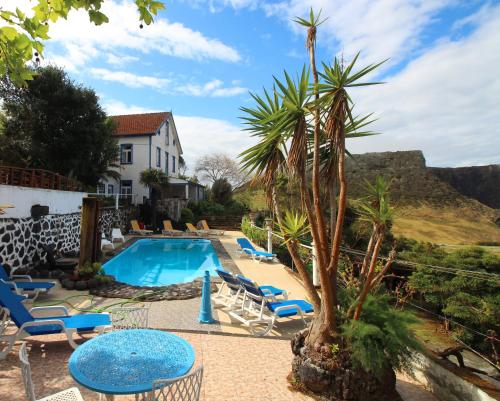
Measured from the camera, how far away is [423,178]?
20.0 metres

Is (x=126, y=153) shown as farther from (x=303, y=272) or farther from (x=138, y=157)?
(x=303, y=272)

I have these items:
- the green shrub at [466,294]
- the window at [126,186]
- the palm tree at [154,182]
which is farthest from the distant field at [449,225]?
the window at [126,186]

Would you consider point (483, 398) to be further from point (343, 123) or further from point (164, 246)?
point (164, 246)

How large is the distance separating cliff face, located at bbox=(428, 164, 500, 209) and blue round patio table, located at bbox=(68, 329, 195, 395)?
23881 millimetres

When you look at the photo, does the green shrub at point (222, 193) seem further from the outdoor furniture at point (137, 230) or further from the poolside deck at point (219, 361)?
the poolside deck at point (219, 361)

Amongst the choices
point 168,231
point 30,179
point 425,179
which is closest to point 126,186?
point 168,231

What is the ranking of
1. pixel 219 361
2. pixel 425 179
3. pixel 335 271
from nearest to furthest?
pixel 335 271
pixel 219 361
pixel 425 179

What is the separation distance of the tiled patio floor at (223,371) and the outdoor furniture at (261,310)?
1.14 ft

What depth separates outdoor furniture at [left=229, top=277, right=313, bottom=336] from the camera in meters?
5.46

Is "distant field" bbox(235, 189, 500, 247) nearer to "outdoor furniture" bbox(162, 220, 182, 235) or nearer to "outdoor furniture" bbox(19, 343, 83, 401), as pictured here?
"outdoor furniture" bbox(19, 343, 83, 401)

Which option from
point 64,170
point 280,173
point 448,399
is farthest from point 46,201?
point 448,399

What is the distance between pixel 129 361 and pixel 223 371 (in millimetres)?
1701

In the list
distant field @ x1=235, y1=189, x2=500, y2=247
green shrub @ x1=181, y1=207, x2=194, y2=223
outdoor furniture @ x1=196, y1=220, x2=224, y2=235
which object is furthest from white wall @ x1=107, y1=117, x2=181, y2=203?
distant field @ x1=235, y1=189, x2=500, y2=247

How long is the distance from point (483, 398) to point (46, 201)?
12332 millimetres
